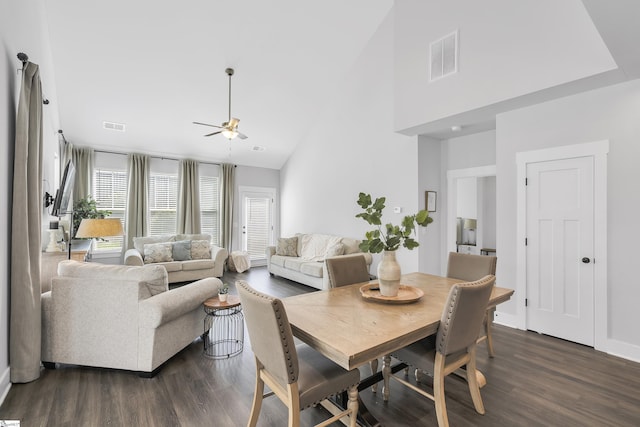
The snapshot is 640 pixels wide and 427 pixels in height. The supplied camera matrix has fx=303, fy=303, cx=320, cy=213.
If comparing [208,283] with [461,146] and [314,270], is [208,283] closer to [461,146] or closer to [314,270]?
[314,270]

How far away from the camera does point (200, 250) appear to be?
616 cm

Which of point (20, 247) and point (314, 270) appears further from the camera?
point (314, 270)

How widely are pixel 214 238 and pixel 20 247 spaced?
5128mm

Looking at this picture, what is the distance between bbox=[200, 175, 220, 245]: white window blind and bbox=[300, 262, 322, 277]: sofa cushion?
2.81 meters

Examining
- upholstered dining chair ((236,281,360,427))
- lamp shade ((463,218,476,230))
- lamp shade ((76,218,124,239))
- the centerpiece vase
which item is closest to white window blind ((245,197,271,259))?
lamp shade ((76,218,124,239))

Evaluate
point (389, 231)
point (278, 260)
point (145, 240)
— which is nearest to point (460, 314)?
point (389, 231)

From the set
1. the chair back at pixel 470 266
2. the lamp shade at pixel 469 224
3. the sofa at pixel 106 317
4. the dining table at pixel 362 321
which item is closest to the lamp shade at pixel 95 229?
the sofa at pixel 106 317

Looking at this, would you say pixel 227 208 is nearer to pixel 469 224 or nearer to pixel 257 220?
pixel 257 220

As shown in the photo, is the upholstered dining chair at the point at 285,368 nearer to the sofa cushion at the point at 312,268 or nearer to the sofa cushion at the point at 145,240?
the sofa cushion at the point at 312,268

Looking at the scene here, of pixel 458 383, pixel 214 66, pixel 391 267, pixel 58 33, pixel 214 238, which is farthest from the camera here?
pixel 214 238

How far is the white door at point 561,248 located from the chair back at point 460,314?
6.89 feet

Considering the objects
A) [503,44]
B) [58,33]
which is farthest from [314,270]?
[58,33]

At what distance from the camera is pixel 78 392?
7.41 feet

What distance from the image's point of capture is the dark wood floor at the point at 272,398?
1985mm
